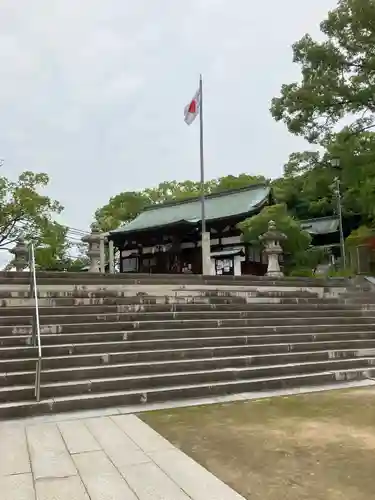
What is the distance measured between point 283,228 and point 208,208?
310 inches

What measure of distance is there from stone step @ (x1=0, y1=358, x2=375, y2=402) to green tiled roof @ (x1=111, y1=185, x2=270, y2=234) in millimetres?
15394

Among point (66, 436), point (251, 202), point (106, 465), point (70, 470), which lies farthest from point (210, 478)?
point (251, 202)

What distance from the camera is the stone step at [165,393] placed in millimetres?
4789

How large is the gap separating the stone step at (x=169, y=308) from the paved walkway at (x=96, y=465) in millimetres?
2882

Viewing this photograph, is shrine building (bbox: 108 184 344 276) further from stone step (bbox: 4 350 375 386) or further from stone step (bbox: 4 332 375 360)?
stone step (bbox: 4 350 375 386)

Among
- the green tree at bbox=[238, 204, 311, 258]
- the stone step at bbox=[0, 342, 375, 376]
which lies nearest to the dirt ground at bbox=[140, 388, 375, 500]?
the stone step at bbox=[0, 342, 375, 376]

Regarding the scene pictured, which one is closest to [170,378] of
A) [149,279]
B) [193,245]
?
[149,279]

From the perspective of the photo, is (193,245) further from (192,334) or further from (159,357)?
(159,357)

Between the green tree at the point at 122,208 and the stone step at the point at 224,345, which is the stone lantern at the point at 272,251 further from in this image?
the green tree at the point at 122,208

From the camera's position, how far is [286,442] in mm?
3818

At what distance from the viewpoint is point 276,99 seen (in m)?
13.1

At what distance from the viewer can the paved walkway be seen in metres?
2.85

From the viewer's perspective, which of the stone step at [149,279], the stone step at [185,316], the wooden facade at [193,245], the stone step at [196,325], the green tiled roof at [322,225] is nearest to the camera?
the stone step at [196,325]

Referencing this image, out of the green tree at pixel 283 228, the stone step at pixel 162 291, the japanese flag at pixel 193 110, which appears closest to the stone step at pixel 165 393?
the stone step at pixel 162 291
